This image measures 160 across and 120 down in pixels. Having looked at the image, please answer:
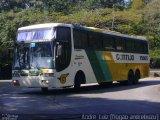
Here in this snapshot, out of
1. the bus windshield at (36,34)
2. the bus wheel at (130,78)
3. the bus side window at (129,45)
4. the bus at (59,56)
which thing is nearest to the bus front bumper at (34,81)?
the bus at (59,56)

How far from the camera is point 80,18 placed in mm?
51562

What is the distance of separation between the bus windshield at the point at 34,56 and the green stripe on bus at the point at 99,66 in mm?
3344

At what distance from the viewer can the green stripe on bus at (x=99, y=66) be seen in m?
24.7

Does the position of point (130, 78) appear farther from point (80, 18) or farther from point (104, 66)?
point (80, 18)

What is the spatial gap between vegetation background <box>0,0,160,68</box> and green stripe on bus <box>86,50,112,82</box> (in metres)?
19.4

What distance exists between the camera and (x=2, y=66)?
145ft

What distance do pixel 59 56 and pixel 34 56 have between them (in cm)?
122

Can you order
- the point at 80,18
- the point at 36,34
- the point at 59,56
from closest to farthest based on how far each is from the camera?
the point at 59,56 < the point at 36,34 < the point at 80,18

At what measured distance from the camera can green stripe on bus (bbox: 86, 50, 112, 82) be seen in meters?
24.7

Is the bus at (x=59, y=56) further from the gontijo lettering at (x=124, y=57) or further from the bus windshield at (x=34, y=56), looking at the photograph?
the gontijo lettering at (x=124, y=57)

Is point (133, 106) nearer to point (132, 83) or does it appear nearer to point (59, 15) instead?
point (132, 83)

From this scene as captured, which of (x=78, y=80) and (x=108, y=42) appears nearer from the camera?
(x=78, y=80)

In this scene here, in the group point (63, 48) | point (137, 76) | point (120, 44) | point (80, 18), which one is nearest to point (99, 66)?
point (120, 44)

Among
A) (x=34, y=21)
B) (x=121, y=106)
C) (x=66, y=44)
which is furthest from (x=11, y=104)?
(x=34, y=21)
